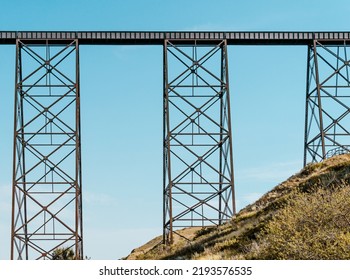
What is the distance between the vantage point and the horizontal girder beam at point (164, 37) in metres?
27.4

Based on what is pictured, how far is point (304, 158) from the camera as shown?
29.6 meters

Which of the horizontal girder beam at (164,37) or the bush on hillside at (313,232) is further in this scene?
the horizontal girder beam at (164,37)

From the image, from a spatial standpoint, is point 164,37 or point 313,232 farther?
point 164,37

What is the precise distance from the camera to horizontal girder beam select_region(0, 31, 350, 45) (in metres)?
27.4

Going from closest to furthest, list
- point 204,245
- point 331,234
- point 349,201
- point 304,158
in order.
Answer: point 331,234 → point 349,201 → point 204,245 → point 304,158

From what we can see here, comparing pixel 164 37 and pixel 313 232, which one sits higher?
pixel 164 37

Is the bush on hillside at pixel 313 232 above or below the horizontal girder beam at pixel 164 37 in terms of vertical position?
below

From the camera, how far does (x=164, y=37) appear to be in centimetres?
2769

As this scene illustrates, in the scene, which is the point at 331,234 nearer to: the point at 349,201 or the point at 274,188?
the point at 349,201

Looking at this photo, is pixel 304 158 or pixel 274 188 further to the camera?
pixel 304 158

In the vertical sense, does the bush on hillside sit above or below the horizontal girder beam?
below

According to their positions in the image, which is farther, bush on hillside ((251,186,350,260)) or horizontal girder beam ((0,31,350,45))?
horizontal girder beam ((0,31,350,45))

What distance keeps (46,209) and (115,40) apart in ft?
27.6
